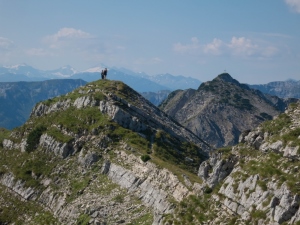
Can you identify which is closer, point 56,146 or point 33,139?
point 56,146

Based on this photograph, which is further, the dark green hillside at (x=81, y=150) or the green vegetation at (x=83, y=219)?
the dark green hillside at (x=81, y=150)

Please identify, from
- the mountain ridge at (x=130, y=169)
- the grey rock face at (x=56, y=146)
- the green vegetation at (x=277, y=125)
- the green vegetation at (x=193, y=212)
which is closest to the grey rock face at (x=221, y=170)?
the mountain ridge at (x=130, y=169)

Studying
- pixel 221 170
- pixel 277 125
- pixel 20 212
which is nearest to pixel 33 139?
pixel 20 212

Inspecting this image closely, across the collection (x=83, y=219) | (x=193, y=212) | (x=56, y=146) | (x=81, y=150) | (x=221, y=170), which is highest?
(x=221, y=170)

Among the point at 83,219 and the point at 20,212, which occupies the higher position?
the point at 83,219

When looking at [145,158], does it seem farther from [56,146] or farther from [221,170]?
[56,146]

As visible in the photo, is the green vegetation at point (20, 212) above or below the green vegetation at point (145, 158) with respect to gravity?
below

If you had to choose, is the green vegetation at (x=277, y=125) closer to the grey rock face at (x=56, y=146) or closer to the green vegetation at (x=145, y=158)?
the green vegetation at (x=145, y=158)

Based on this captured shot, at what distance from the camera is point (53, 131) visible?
7906 centimetres

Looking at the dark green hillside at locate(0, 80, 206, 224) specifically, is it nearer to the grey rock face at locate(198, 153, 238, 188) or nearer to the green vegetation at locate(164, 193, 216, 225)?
the green vegetation at locate(164, 193, 216, 225)

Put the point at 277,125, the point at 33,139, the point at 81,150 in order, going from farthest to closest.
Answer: the point at 33,139 < the point at 81,150 < the point at 277,125

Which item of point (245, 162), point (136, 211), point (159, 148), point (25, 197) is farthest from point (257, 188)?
point (25, 197)

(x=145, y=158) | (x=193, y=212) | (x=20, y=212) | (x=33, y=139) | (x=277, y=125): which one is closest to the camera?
(x=193, y=212)

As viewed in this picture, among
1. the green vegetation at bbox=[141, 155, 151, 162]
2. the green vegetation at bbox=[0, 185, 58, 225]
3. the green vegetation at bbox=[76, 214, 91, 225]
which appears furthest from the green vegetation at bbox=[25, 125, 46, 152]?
the green vegetation at bbox=[76, 214, 91, 225]
